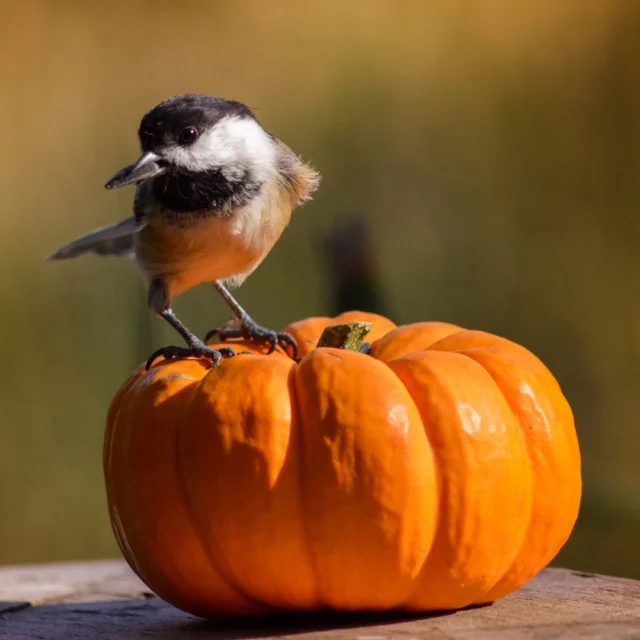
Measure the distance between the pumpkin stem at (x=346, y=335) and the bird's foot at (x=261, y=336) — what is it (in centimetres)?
16

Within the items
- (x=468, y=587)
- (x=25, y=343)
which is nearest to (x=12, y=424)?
(x=25, y=343)

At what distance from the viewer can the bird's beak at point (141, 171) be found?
1.52 meters

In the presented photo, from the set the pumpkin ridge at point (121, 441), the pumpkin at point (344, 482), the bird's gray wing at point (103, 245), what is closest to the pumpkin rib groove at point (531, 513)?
the pumpkin at point (344, 482)

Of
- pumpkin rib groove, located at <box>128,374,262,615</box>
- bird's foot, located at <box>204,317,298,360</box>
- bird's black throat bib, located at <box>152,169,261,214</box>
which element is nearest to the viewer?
pumpkin rib groove, located at <box>128,374,262,615</box>

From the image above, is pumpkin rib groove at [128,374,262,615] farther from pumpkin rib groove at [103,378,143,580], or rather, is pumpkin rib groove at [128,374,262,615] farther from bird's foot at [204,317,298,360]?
bird's foot at [204,317,298,360]

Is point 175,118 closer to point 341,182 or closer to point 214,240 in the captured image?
point 214,240

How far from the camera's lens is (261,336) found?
1706 millimetres

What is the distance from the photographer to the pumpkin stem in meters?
1.45

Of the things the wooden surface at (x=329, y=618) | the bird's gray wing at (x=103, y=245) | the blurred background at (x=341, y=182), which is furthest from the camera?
the blurred background at (x=341, y=182)

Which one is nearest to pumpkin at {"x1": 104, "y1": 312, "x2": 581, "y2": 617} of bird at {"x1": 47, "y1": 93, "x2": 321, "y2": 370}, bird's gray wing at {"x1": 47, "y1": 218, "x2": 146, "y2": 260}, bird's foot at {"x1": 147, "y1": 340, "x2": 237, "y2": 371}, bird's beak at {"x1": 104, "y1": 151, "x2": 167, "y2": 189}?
bird's foot at {"x1": 147, "y1": 340, "x2": 237, "y2": 371}

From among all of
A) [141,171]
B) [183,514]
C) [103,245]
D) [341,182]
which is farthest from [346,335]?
[341,182]

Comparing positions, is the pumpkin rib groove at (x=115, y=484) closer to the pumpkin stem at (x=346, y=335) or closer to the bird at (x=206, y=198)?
the bird at (x=206, y=198)

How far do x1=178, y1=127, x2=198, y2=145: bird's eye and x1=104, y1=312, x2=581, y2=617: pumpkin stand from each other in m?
0.52

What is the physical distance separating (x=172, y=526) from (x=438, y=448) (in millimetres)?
383
